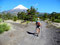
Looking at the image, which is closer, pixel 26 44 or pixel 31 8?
pixel 26 44

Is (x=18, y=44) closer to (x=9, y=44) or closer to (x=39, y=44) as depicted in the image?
(x=9, y=44)

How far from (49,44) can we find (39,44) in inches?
29.1

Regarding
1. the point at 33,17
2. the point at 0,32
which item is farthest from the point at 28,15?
the point at 0,32

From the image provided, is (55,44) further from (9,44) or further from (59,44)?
(9,44)

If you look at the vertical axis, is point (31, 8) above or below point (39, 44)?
above

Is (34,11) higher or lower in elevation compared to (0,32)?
higher

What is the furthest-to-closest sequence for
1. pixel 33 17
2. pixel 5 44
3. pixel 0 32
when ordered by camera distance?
pixel 33 17 < pixel 0 32 < pixel 5 44

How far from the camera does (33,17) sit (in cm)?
4581

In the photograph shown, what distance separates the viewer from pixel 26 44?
26.6 feet

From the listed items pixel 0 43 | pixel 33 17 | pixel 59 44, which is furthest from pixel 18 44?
pixel 33 17

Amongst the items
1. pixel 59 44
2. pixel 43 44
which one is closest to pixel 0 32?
pixel 43 44

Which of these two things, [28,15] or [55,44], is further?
[28,15]

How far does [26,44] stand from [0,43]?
1.89 m

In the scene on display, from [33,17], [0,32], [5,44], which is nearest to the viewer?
[5,44]
